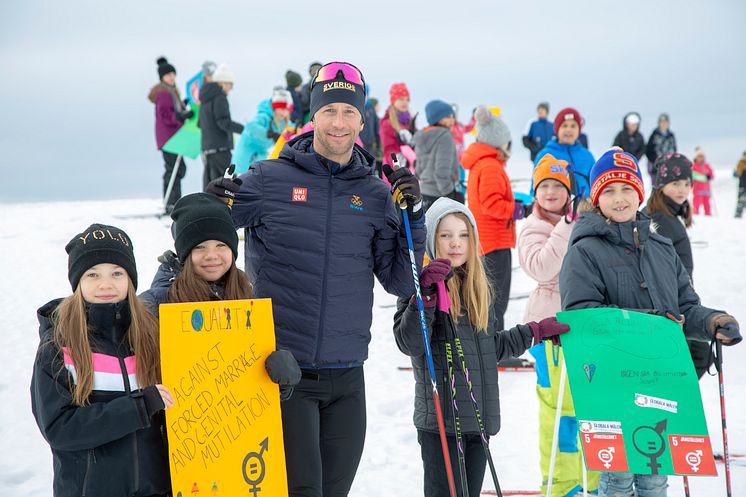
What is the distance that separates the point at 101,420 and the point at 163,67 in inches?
389

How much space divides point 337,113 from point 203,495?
65.5 inches

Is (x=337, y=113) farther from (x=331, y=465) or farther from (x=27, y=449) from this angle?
(x=27, y=449)

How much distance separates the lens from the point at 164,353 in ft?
9.20

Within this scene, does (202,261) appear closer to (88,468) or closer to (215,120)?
(88,468)

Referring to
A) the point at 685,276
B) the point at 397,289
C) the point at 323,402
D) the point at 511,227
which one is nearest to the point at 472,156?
the point at 511,227

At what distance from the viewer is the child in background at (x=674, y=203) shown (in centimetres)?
498

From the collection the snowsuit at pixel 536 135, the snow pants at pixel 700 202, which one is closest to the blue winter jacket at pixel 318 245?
the snowsuit at pixel 536 135

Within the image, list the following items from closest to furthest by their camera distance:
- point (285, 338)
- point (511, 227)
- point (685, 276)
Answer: point (285, 338), point (685, 276), point (511, 227)

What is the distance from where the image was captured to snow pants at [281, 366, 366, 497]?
3027 millimetres

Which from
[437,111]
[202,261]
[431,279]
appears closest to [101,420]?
[202,261]

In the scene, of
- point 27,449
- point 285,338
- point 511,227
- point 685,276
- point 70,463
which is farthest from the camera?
point 511,227

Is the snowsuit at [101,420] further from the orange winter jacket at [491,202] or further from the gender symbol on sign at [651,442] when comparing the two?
the orange winter jacket at [491,202]

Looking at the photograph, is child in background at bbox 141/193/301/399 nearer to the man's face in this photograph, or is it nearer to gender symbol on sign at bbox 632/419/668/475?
the man's face

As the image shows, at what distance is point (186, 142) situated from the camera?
1181cm
